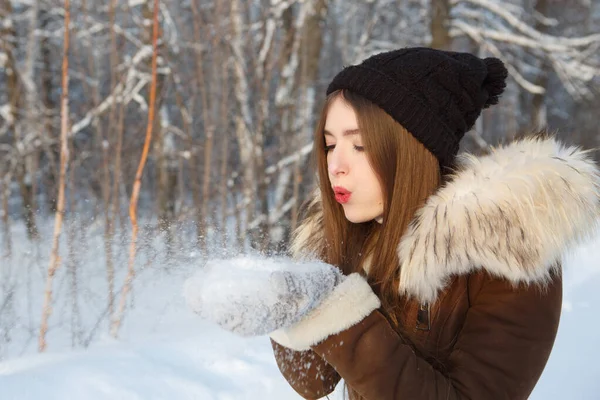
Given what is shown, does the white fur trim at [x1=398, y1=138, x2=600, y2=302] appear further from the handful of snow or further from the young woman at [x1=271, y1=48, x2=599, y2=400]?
the handful of snow

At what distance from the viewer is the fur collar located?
1157mm

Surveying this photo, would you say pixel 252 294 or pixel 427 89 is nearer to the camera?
pixel 252 294

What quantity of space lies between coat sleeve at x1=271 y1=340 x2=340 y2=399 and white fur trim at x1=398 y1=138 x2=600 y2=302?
1.23 ft

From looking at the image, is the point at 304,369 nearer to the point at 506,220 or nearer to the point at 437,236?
the point at 437,236

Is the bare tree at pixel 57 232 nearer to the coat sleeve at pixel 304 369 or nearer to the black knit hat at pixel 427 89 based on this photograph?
the coat sleeve at pixel 304 369

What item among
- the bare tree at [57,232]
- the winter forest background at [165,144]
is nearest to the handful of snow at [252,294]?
the winter forest background at [165,144]

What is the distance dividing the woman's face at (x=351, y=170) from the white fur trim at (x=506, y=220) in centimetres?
15

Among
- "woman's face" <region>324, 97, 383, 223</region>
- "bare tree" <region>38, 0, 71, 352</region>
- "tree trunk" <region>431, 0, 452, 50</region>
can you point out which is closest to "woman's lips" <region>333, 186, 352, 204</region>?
"woman's face" <region>324, 97, 383, 223</region>

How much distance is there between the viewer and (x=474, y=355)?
1.10 meters

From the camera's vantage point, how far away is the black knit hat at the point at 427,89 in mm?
1378

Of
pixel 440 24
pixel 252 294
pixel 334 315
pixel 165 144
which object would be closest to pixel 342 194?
pixel 334 315

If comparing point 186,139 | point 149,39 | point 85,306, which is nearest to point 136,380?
point 85,306

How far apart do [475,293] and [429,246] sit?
155 millimetres

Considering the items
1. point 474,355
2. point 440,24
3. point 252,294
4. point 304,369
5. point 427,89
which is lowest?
point 304,369
